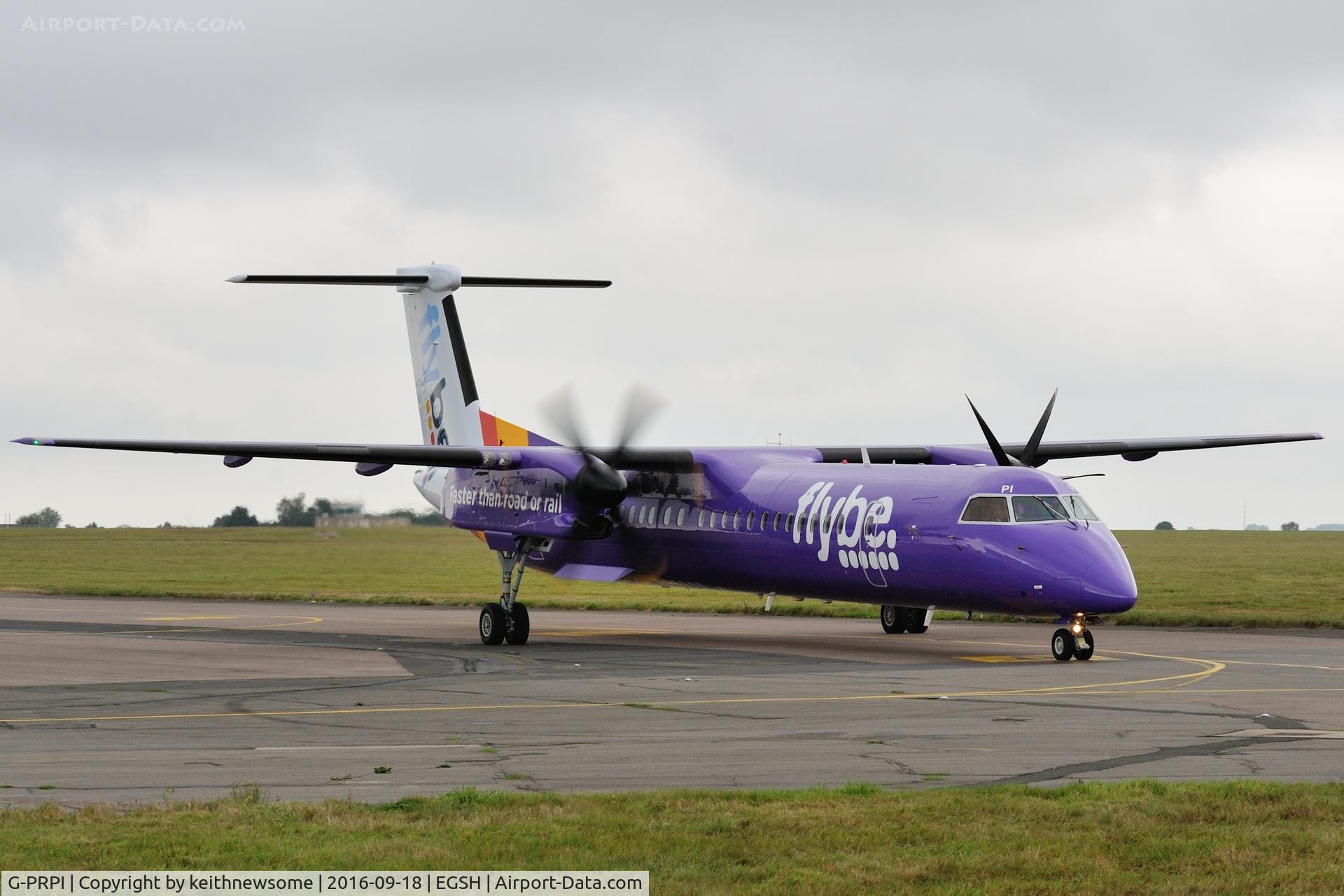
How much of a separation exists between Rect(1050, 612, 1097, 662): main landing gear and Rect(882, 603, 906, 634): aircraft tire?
291 inches

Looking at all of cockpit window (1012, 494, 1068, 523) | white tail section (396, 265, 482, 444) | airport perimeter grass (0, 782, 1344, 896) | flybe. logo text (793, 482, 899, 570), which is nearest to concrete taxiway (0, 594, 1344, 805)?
airport perimeter grass (0, 782, 1344, 896)

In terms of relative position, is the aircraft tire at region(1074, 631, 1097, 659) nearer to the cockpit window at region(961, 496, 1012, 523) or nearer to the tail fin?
the cockpit window at region(961, 496, 1012, 523)

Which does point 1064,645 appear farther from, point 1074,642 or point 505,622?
point 505,622

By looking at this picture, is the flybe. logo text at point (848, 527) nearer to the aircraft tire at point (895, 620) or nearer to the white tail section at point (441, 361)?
the aircraft tire at point (895, 620)

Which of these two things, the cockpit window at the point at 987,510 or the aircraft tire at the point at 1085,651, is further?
the cockpit window at the point at 987,510

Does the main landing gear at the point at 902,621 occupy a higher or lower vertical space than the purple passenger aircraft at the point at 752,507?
lower

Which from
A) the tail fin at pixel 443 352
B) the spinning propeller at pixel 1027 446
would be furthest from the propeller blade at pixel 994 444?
the tail fin at pixel 443 352

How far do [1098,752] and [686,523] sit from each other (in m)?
15.4

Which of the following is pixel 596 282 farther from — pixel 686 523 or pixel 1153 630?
pixel 1153 630

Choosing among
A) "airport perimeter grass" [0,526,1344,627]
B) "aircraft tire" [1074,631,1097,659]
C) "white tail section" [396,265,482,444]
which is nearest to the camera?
"aircraft tire" [1074,631,1097,659]

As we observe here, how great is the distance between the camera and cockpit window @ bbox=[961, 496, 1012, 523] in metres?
22.0

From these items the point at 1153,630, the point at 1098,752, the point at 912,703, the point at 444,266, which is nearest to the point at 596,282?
the point at 444,266

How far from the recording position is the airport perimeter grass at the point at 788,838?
26.3 feet

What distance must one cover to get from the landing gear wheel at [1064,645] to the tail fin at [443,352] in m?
12.1
